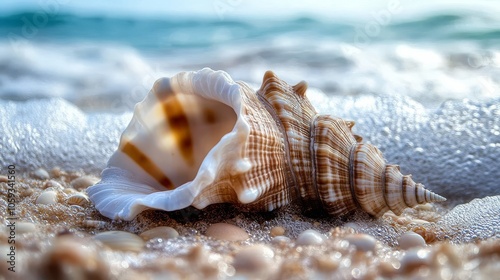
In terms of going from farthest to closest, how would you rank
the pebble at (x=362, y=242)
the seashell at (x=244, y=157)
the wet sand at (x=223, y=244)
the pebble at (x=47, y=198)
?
1. the pebble at (x=47, y=198)
2. the seashell at (x=244, y=157)
3. the pebble at (x=362, y=242)
4. the wet sand at (x=223, y=244)

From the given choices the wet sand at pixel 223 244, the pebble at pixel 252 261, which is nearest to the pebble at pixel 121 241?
the wet sand at pixel 223 244

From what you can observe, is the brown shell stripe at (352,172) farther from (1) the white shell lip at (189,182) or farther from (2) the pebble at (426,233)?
(1) the white shell lip at (189,182)

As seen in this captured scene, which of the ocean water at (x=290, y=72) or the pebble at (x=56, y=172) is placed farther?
the ocean water at (x=290, y=72)

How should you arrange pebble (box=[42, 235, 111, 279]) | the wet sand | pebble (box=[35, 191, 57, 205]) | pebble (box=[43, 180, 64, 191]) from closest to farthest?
pebble (box=[42, 235, 111, 279]) < the wet sand < pebble (box=[35, 191, 57, 205]) < pebble (box=[43, 180, 64, 191])

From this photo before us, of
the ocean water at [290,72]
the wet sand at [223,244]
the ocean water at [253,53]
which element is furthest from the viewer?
the ocean water at [253,53]

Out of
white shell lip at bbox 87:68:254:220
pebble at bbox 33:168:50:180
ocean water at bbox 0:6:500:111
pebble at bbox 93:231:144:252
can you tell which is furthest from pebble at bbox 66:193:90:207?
ocean water at bbox 0:6:500:111

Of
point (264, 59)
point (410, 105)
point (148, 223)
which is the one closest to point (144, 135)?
point (148, 223)

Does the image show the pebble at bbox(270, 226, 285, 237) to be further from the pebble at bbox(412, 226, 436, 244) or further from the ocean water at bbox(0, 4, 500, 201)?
the ocean water at bbox(0, 4, 500, 201)
